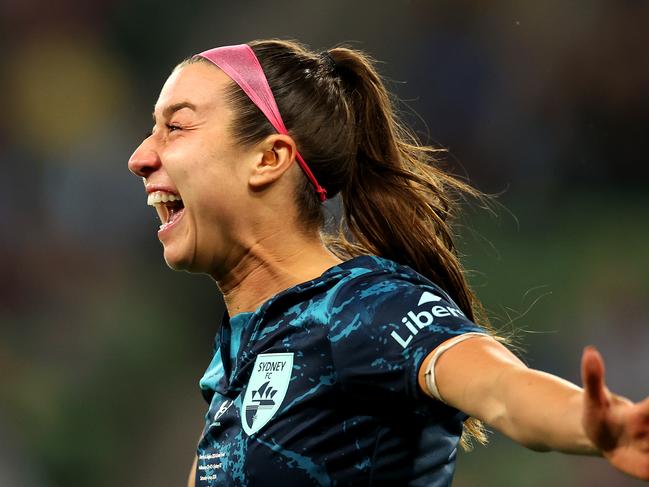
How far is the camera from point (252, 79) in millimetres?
2082

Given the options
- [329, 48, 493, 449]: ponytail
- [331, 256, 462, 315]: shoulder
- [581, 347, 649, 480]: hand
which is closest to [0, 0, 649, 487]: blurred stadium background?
[329, 48, 493, 449]: ponytail

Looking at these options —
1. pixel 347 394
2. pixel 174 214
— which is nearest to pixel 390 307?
pixel 347 394

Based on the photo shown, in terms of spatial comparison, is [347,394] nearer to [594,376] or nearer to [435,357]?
[435,357]

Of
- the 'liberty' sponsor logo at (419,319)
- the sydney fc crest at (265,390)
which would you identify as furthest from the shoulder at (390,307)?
the sydney fc crest at (265,390)

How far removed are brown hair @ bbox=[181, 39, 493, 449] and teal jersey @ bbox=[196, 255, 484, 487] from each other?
0.28 meters

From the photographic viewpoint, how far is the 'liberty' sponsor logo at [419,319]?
61.4 inches

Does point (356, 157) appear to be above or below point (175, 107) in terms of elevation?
below

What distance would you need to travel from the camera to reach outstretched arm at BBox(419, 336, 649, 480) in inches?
44.7

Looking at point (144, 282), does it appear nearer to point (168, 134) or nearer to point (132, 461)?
point (132, 461)

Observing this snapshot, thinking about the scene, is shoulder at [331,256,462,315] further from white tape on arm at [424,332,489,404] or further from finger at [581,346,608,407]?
finger at [581,346,608,407]

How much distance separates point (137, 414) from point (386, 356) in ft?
9.96

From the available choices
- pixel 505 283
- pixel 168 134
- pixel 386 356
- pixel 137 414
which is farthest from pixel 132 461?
pixel 386 356

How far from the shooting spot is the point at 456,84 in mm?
4496

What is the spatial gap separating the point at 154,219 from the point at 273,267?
278cm
